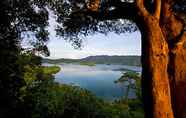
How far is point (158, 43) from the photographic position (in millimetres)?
→ 12344

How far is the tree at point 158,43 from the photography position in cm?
1212

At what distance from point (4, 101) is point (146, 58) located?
13.4 meters

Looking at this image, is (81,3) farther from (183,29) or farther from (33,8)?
(183,29)

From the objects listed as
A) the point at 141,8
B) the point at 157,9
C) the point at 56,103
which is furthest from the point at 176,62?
the point at 56,103

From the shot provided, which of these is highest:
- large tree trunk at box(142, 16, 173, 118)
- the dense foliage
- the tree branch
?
the tree branch

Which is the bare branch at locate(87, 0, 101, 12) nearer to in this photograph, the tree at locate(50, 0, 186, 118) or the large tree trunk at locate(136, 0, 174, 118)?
the tree at locate(50, 0, 186, 118)

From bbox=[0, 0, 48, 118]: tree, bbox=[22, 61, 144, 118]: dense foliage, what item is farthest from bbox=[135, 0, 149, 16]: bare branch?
bbox=[22, 61, 144, 118]: dense foliage

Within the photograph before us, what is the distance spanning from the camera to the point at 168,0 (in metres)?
13.3

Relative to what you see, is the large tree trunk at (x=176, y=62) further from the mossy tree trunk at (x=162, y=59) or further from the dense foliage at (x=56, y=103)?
the dense foliage at (x=56, y=103)

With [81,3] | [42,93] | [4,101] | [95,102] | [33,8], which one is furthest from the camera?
[95,102]

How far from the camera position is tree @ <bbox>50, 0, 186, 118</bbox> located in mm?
12117

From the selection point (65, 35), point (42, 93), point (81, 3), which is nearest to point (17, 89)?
point (42, 93)

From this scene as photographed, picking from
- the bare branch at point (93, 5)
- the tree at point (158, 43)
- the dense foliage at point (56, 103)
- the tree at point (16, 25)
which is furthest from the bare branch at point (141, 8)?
the dense foliage at point (56, 103)

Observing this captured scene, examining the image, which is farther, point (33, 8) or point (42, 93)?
point (42, 93)
